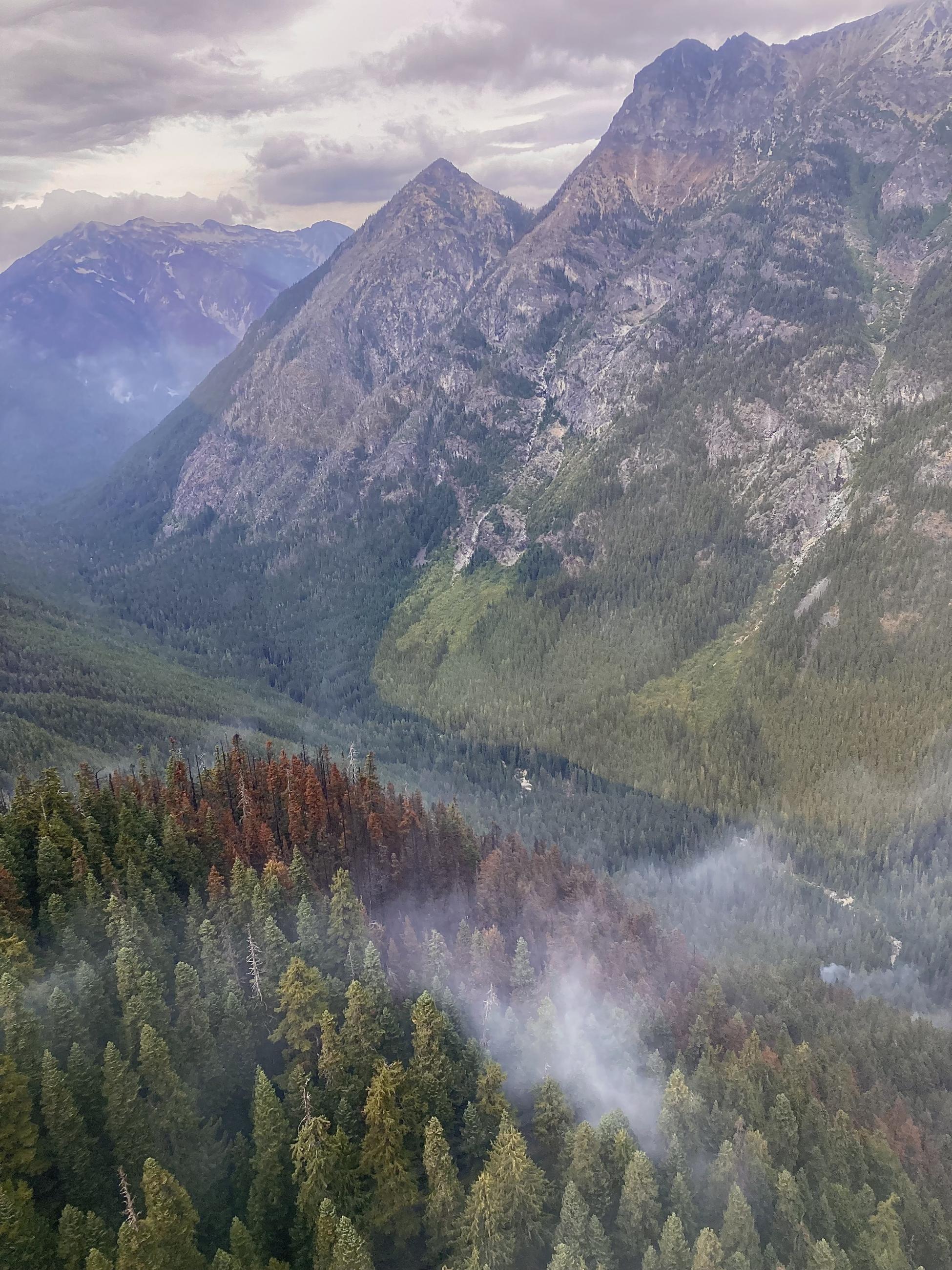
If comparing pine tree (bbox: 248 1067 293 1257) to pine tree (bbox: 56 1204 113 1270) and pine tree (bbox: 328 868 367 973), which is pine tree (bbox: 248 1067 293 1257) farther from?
A: pine tree (bbox: 328 868 367 973)

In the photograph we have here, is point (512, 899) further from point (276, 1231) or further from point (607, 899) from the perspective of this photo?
point (276, 1231)

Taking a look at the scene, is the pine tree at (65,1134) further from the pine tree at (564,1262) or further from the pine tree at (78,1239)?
the pine tree at (564,1262)

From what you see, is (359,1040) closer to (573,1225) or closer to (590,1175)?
(590,1175)

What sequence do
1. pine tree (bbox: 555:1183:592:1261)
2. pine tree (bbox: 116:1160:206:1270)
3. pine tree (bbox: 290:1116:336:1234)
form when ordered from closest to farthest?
pine tree (bbox: 116:1160:206:1270), pine tree (bbox: 290:1116:336:1234), pine tree (bbox: 555:1183:592:1261)

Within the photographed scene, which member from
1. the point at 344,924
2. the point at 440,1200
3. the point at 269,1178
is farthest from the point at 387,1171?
the point at 344,924

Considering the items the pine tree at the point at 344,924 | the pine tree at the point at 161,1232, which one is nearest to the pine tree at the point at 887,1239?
the pine tree at the point at 344,924

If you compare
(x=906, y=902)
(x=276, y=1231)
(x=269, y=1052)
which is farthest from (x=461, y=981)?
(x=906, y=902)

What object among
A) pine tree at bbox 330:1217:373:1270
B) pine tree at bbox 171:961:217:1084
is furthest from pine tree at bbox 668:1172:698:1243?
pine tree at bbox 171:961:217:1084
